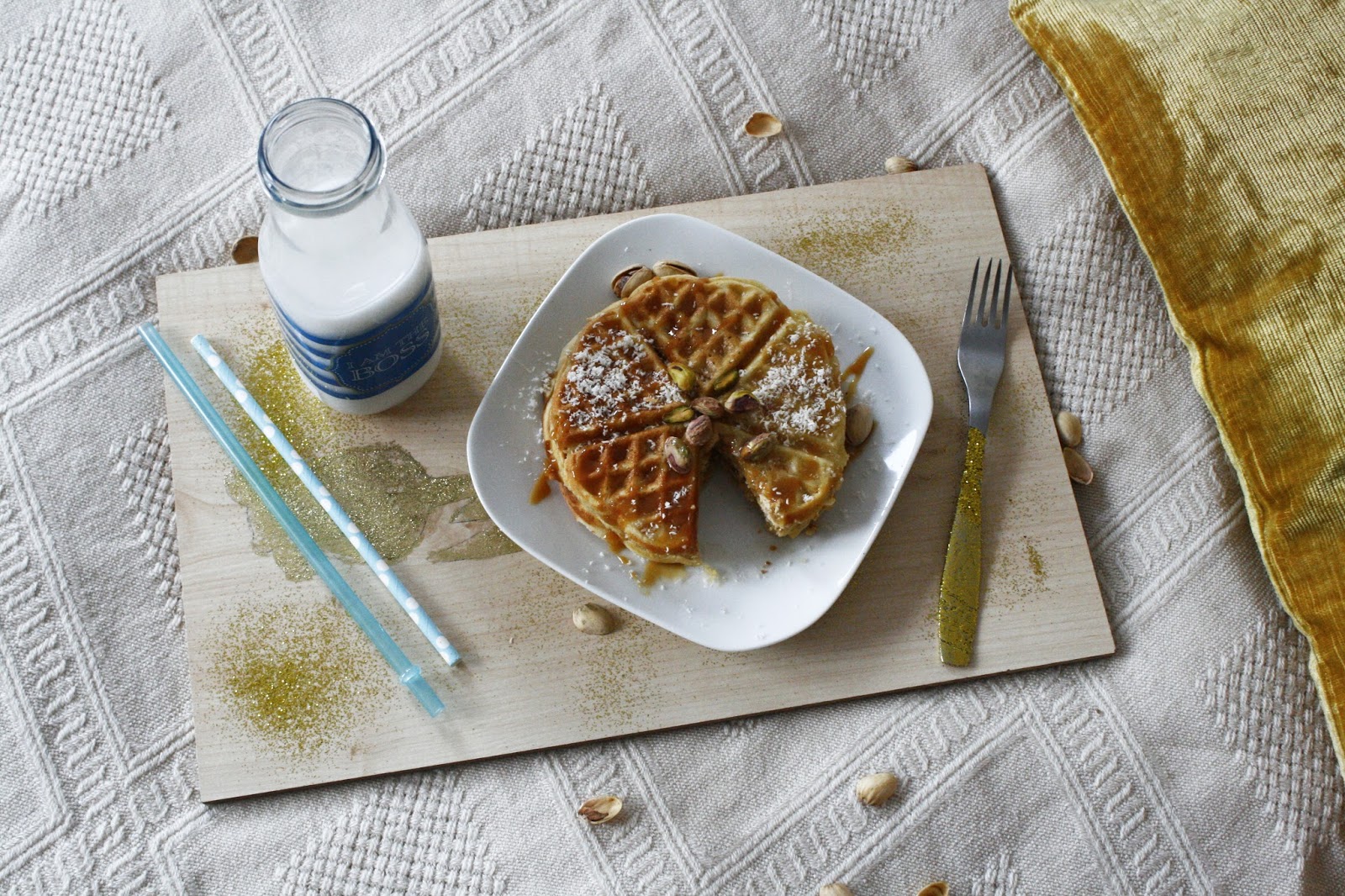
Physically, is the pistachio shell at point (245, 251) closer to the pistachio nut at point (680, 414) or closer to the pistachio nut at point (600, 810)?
the pistachio nut at point (680, 414)

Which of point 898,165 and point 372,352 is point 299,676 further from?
point 898,165

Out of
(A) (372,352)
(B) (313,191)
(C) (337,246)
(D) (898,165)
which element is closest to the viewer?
(B) (313,191)

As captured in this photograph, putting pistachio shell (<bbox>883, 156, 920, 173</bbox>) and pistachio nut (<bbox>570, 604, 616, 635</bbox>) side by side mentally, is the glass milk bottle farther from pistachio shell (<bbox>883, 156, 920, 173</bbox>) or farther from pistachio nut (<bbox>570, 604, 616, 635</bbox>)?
pistachio shell (<bbox>883, 156, 920, 173</bbox>)

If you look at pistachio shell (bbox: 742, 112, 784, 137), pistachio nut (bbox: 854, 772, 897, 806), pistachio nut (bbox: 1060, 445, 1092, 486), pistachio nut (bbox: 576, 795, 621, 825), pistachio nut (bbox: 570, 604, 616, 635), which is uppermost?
pistachio shell (bbox: 742, 112, 784, 137)

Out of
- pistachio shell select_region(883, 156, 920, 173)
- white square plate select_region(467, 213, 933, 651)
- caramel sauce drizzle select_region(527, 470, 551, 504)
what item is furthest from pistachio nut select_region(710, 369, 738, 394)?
pistachio shell select_region(883, 156, 920, 173)

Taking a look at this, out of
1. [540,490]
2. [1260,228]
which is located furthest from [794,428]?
[1260,228]

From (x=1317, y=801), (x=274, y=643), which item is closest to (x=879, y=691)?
(x=1317, y=801)
